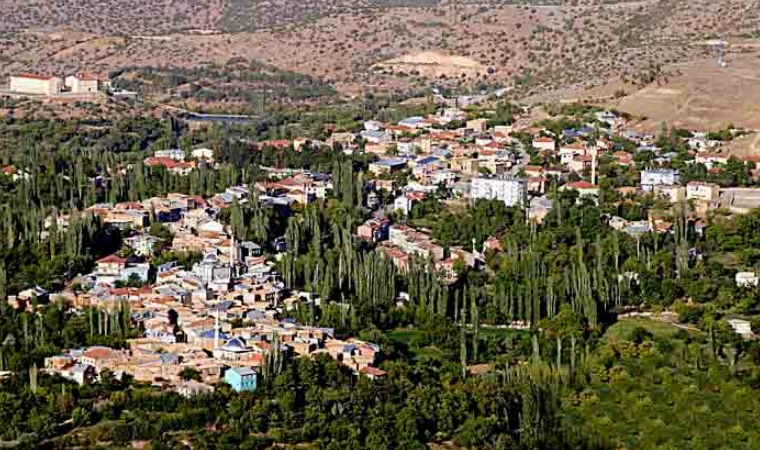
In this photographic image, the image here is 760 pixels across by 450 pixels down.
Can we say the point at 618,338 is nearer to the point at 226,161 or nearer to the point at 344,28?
the point at 226,161

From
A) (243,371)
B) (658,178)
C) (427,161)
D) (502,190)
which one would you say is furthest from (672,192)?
(243,371)

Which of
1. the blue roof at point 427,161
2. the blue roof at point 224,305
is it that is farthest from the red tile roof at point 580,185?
the blue roof at point 224,305

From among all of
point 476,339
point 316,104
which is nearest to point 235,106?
point 316,104

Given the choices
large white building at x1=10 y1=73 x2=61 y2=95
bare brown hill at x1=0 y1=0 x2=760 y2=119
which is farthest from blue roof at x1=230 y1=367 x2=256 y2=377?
large white building at x1=10 y1=73 x2=61 y2=95

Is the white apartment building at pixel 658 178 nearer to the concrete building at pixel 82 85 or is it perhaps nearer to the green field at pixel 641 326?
the green field at pixel 641 326

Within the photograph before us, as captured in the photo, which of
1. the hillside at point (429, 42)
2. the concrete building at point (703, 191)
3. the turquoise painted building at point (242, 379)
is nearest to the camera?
the turquoise painted building at point (242, 379)

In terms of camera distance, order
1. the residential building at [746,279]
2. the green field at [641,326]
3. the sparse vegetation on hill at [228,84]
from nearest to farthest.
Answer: the green field at [641,326] → the residential building at [746,279] → the sparse vegetation on hill at [228,84]
